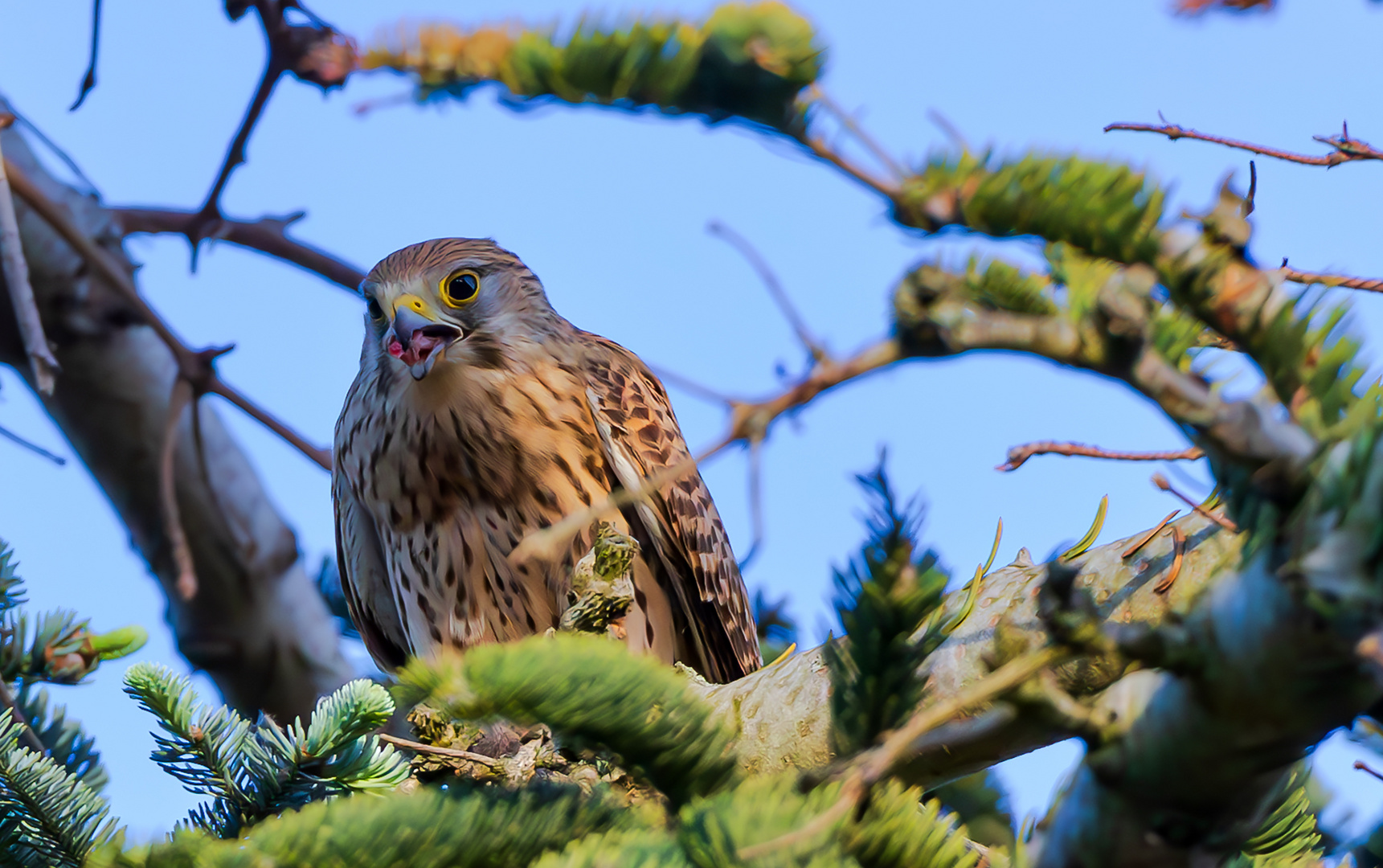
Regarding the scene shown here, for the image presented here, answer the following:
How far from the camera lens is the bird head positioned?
3803 mm

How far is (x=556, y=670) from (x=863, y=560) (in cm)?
33

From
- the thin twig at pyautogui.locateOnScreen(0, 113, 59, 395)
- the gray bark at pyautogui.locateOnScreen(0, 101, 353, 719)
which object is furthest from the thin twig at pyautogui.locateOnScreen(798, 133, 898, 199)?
the gray bark at pyautogui.locateOnScreen(0, 101, 353, 719)

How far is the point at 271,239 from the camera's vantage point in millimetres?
4359

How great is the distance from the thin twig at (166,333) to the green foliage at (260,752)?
2219mm

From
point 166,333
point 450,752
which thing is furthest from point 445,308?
point 450,752

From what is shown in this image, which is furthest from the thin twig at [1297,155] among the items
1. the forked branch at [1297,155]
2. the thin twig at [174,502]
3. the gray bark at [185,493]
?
the gray bark at [185,493]

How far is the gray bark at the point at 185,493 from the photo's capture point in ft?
15.8

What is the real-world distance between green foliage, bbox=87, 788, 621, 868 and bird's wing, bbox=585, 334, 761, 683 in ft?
8.10

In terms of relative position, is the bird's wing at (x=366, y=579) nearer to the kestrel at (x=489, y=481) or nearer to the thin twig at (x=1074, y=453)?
the kestrel at (x=489, y=481)

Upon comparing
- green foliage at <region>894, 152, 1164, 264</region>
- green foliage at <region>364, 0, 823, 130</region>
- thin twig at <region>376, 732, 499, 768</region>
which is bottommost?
green foliage at <region>894, 152, 1164, 264</region>

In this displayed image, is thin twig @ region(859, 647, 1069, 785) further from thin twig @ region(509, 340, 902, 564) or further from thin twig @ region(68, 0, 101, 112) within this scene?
thin twig @ region(68, 0, 101, 112)

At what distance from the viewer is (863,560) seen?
1018mm

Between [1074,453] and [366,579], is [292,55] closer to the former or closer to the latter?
[366,579]

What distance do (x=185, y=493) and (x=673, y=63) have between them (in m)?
4.56
